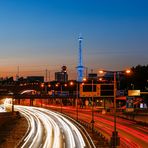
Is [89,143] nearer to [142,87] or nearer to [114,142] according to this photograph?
[114,142]

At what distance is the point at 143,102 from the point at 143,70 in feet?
85.6

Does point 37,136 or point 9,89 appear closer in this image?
point 37,136

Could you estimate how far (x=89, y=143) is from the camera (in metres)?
68.0

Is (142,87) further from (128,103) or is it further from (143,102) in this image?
(128,103)

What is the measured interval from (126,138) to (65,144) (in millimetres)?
14508

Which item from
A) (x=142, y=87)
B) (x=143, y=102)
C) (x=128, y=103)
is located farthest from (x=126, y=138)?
(x=142, y=87)

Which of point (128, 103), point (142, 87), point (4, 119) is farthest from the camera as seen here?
point (142, 87)

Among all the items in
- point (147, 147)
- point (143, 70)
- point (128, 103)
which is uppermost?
point (143, 70)

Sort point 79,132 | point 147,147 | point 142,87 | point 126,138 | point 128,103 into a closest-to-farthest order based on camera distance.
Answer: point 147,147
point 126,138
point 79,132
point 128,103
point 142,87

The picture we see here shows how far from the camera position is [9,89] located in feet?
589

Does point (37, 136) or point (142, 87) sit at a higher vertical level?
point (142, 87)

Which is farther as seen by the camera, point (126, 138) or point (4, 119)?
point (4, 119)

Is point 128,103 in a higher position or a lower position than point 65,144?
higher

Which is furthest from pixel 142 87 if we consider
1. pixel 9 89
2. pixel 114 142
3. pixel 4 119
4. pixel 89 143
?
pixel 114 142
